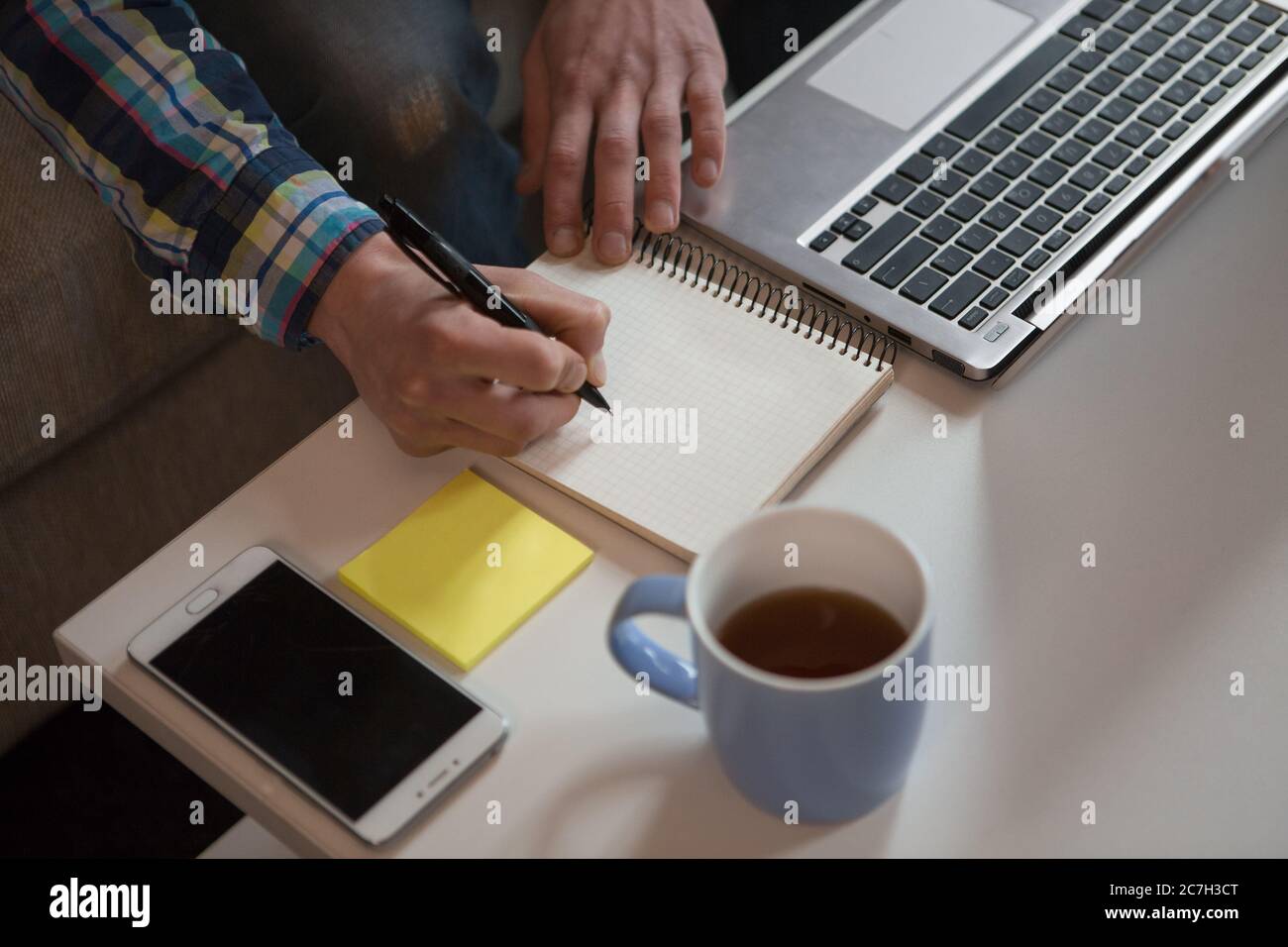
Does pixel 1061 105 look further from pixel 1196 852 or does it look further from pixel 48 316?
pixel 48 316

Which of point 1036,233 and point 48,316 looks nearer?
point 1036,233

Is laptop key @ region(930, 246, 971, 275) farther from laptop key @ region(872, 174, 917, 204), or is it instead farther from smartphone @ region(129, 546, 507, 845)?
smartphone @ region(129, 546, 507, 845)

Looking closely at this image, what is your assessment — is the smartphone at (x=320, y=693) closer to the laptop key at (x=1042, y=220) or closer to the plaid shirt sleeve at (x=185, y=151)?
the plaid shirt sleeve at (x=185, y=151)

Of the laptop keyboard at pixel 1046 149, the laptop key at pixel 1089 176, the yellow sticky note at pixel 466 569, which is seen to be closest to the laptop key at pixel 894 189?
the laptop keyboard at pixel 1046 149

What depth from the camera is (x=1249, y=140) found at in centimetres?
85

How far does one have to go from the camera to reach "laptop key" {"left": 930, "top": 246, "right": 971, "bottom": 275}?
31.1 inches

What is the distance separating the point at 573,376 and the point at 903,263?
23 centimetres

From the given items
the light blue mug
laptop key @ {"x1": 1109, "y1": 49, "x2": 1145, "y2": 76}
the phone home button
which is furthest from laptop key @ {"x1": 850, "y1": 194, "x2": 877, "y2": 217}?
the phone home button

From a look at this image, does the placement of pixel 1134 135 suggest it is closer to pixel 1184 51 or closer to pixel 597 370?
pixel 1184 51

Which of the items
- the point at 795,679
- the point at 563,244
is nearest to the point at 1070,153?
the point at 563,244

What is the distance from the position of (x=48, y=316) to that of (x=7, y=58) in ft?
1.08

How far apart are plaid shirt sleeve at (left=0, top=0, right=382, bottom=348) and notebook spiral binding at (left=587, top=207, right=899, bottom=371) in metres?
0.18

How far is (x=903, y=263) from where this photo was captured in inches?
31.3
